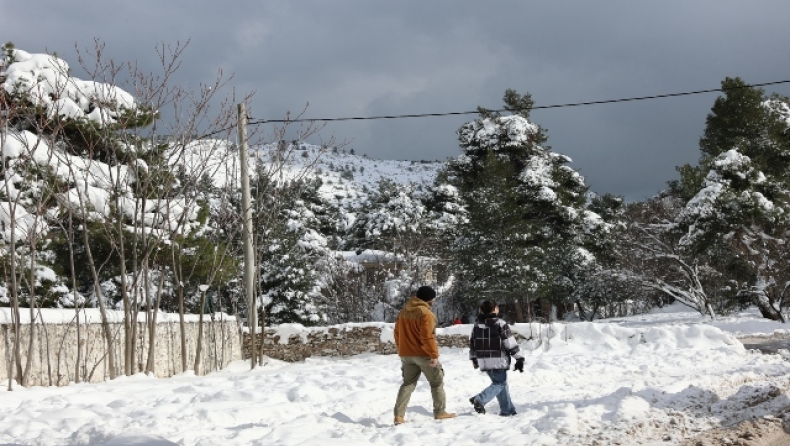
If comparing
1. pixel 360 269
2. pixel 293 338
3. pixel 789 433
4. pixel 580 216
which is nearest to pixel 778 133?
pixel 580 216

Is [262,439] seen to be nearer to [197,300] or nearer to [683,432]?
[683,432]

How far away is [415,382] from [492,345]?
3.55 ft

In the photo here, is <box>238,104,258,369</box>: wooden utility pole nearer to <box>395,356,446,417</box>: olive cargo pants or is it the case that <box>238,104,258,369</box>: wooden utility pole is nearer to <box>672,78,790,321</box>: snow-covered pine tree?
<box>395,356,446,417</box>: olive cargo pants

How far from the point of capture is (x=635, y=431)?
7043 mm

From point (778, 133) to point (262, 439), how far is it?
29449 mm

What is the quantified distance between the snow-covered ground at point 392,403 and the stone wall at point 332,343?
173 inches

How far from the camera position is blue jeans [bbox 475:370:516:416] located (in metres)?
8.28

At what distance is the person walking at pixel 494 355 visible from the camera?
27.3 feet

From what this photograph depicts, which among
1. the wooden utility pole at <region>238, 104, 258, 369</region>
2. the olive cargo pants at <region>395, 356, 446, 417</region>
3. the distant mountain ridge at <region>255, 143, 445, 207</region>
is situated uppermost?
the distant mountain ridge at <region>255, 143, 445, 207</region>

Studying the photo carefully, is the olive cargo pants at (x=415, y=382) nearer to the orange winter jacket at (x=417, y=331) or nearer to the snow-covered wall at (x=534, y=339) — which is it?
the orange winter jacket at (x=417, y=331)

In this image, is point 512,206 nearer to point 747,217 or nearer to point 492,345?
point 747,217

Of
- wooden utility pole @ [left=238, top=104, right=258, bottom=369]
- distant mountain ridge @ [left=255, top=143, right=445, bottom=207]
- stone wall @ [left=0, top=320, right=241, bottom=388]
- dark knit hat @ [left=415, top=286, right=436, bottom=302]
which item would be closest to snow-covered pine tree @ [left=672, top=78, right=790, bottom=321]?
wooden utility pole @ [left=238, top=104, right=258, bottom=369]

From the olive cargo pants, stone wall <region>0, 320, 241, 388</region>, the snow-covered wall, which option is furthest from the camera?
the snow-covered wall

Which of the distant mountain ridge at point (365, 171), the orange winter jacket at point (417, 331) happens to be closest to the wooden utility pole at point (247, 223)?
the orange winter jacket at point (417, 331)
